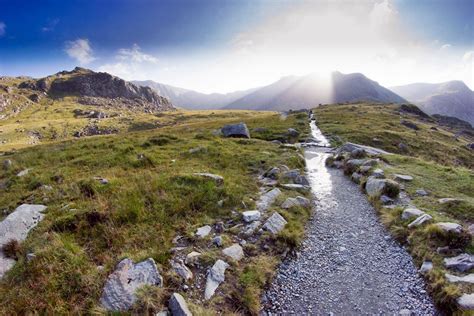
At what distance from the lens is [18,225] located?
8984 millimetres

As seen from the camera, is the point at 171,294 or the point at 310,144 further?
the point at 310,144

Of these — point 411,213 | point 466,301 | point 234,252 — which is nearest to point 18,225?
point 234,252

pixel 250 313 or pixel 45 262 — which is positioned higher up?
pixel 45 262

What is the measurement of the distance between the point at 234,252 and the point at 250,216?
244cm

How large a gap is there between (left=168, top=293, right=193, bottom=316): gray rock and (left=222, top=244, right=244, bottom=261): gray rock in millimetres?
2400

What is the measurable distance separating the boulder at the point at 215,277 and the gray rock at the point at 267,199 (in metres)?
4.35

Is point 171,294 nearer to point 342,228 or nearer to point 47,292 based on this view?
point 47,292

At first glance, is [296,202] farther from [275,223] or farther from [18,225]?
[18,225]

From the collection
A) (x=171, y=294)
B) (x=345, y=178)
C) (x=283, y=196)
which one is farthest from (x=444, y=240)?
(x=345, y=178)

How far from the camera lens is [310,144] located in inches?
1330

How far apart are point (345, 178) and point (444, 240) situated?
34.4 feet

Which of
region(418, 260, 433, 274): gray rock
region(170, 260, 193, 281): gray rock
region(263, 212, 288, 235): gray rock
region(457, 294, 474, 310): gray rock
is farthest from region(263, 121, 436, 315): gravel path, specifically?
region(170, 260, 193, 281): gray rock

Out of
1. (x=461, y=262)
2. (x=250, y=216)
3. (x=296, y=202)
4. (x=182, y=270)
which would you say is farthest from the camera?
(x=296, y=202)

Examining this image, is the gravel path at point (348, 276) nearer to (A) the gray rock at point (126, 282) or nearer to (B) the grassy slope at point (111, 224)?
(B) the grassy slope at point (111, 224)
